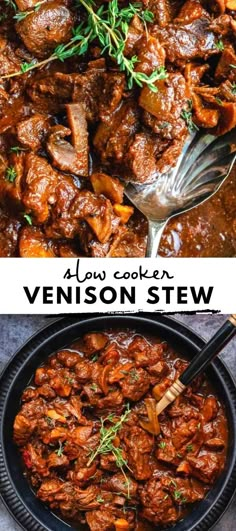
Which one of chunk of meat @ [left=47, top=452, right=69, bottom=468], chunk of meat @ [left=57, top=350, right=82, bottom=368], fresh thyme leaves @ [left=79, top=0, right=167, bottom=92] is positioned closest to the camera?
fresh thyme leaves @ [left=79, top=0, right=167, bottom=92]

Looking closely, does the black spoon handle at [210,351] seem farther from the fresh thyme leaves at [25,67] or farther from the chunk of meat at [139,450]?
the fresh thyme leaves at [25,67]

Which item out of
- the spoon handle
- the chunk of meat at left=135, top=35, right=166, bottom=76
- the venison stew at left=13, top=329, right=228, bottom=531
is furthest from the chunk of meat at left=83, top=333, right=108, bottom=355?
the chunk of meat at left=135, top=35, right=166, bottom=76

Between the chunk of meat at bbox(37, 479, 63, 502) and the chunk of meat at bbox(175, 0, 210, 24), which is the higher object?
the chunk of meat at bbox(175, 0, 210, 24)

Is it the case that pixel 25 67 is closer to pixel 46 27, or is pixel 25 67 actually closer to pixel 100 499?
pixel 46 27

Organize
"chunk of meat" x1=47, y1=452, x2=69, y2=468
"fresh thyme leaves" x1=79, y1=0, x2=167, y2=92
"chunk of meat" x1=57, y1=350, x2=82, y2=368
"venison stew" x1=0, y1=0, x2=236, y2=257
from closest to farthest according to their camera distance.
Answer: "fresh thyme leaves" x1=79, y1=0, x2=167, y2=92, "venison stew" x1=0, y1=0, x2=236, y2=257, "chunk of meat" x1=47, y1=452, x2=69, y2=468, "chunk of meat" x1=57, y1=350, x2=82, y2=368

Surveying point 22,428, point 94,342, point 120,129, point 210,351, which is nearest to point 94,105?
point 120,129

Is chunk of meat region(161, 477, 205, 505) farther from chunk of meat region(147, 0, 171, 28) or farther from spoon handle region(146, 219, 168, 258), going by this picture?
chunk of meat region(147, 0, 171, 28)

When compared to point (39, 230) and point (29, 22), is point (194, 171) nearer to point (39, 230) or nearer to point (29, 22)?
point (39, 230)
